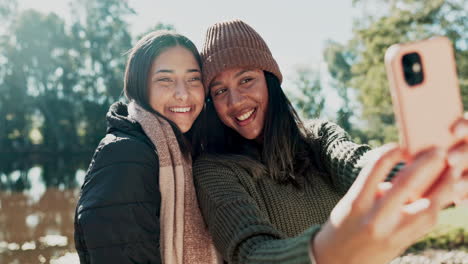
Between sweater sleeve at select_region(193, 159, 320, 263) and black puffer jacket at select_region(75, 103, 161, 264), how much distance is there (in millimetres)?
245

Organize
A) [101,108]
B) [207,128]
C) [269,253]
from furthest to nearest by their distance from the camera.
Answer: [101,108] → [207,128] → [269,253]

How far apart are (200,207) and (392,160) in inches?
49.9

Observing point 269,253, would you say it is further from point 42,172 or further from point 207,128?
point 42,172

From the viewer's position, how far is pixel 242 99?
7.65ft

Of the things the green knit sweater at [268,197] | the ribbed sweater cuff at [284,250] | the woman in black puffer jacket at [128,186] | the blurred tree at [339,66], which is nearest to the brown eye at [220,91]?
the woman in black puffer jacket at [128,186]

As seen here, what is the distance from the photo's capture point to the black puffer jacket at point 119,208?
1602mm

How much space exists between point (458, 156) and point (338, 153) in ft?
3.83

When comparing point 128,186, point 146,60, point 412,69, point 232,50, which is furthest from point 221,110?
point 412,69

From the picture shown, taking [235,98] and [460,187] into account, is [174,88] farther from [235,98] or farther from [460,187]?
[460,187]

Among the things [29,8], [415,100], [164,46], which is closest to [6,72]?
[29,8]

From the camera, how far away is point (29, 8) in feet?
78.8

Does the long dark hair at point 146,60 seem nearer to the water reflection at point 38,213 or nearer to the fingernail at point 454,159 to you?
the fingernail at point 454,159

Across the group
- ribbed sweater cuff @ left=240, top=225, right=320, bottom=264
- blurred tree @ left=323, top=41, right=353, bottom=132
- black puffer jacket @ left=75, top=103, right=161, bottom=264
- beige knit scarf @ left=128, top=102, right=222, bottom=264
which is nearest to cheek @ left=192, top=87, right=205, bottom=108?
beige knit scarf @ left=128, top=102, right=222, bottom=264

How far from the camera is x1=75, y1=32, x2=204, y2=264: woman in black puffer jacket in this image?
5.27 feet
